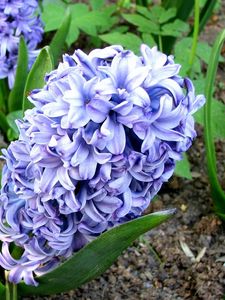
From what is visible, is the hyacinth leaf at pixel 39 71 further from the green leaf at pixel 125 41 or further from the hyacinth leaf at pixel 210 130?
the green leaf at pixel 125 41

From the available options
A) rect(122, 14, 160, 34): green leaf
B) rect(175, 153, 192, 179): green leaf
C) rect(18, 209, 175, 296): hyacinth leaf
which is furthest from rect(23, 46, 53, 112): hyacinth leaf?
rect(122, 14, 160, 34): green leaf

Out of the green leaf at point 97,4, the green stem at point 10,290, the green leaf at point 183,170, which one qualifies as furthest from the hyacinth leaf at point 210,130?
the green leaf at point 97,4

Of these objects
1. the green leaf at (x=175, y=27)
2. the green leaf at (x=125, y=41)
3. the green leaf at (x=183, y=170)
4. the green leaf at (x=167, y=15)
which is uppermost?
the green leaf at (x=167, y=15)

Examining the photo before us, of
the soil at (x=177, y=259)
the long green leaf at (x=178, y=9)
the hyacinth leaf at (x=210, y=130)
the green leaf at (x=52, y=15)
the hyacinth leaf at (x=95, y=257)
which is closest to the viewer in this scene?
the hyacinth leaf at (x=95, y=257)

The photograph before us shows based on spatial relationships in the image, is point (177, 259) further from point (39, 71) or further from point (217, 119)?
point (39, 71)

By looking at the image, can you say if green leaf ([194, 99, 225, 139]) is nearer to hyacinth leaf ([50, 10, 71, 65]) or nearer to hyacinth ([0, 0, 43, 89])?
hyacinth leaf ([50, 10, 71, 65])

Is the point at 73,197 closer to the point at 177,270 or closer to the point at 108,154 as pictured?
the point at 108,154

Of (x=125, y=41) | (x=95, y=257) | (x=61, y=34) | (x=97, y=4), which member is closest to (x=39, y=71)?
(x=61, y=34)

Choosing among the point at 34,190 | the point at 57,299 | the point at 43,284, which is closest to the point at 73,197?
the point at 34,190
